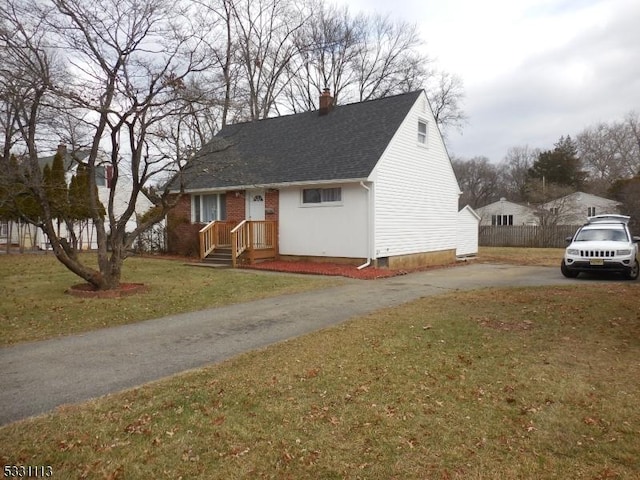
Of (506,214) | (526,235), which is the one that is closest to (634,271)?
(526,235)

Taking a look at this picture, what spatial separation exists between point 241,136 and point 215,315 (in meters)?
15.8

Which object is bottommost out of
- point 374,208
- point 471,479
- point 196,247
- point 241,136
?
point 471,479

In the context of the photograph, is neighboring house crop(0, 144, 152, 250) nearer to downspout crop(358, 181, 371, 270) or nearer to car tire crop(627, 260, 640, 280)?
downspout crop(358, 181, 371, 270)

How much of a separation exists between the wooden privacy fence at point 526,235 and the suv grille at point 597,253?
764 inches

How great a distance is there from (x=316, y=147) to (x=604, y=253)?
10603 mm

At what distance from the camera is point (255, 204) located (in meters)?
18.4

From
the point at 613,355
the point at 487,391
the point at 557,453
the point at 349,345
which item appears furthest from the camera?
the point at 349,345

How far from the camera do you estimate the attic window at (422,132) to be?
18.2m

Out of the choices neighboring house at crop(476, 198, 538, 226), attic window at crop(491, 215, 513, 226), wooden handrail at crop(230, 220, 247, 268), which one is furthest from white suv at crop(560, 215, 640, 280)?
attic window at crop(491, 215, 513, 226)

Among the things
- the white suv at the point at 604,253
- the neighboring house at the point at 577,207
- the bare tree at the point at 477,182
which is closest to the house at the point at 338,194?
the white suv at the point at 604,253

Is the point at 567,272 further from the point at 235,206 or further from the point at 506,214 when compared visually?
the point at 506,214

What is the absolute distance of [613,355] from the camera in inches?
220

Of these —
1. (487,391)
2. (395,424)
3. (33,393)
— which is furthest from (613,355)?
(33,393)

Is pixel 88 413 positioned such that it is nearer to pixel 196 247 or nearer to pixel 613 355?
pixel 613 355
